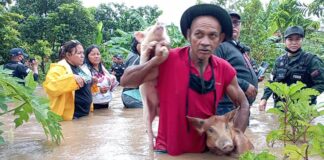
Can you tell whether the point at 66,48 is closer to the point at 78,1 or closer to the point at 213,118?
the point at 213,118

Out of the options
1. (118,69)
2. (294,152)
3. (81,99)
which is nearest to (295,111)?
(294,152)

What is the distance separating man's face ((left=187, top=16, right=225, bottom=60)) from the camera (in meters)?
2.63

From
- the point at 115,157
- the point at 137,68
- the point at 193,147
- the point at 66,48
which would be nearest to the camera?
the point at 137,68

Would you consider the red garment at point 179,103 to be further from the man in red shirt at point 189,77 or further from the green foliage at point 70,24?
the green foliage at point 70,24

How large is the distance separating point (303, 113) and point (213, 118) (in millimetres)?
1553

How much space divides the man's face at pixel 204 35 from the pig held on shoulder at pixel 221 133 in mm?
427

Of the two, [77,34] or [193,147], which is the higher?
[77,34]

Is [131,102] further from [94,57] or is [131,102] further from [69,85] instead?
[69,85]

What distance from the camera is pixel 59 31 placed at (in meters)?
17.9

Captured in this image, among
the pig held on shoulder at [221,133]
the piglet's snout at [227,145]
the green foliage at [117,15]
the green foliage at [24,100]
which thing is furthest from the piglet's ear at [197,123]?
the green foliage at [117,15]

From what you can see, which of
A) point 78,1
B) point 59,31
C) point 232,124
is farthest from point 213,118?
point 78,1

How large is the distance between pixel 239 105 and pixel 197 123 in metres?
0.45

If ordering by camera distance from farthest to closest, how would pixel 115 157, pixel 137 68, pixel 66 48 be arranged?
pixel 66 48, pixel 115 157, pixel 137 68

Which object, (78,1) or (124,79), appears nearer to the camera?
(124,79)
